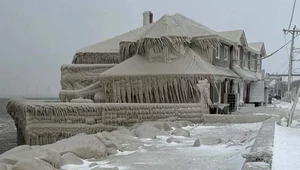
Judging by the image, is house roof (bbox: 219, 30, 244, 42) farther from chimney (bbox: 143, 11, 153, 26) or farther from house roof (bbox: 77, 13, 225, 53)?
chimney (bbox: 143, 11, 153, 26)

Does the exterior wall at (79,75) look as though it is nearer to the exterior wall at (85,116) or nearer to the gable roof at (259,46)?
the exterior wall at (85,116)

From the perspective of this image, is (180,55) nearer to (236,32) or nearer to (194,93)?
(194,93)

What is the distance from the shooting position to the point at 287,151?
7270 mm

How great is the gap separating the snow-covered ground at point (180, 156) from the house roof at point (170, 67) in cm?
894

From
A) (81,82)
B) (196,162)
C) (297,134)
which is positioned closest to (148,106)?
(297,134)

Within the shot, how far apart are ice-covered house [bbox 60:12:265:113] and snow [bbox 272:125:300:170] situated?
8.84 meters

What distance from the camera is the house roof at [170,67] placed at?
61.0 ft

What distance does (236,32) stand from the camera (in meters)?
25.0

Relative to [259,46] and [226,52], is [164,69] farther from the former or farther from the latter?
[259,46]

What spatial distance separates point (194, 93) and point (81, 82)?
9615 millimetres

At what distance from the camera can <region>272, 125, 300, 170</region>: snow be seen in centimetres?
597

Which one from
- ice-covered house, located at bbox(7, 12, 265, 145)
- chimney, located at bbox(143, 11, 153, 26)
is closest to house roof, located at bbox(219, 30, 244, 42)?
ice-covered house, located at bbox(7, 12, 265, 145)

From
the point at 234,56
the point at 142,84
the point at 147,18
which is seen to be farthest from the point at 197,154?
the point at 147,18

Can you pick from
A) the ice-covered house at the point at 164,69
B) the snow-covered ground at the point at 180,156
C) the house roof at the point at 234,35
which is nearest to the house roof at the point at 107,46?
the ice-covered house at the point at 164,69
